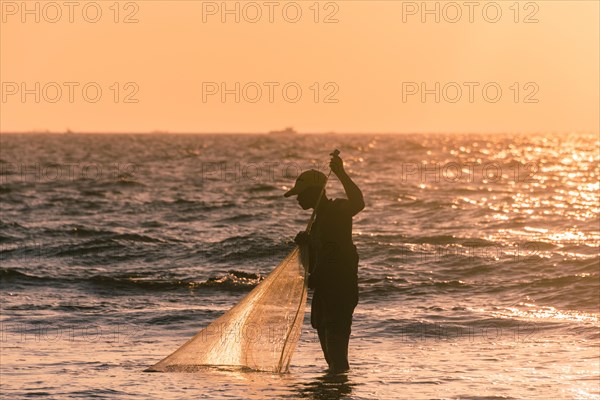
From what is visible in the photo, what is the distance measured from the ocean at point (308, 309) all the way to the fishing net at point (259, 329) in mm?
170

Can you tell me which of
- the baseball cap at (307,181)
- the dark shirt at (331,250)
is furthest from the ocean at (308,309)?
the baseball cap at (307,181)

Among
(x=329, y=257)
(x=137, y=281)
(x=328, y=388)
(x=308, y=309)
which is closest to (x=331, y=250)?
(x=329, y=257)

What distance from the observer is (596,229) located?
26.1m

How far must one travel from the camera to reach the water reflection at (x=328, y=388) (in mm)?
9578

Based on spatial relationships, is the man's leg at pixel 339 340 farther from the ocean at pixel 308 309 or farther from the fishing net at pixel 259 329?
the fishing net at pixel 259 329

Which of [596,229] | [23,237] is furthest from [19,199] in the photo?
[596,229]

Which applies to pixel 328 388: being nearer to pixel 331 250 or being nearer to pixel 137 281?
pixel 331 250

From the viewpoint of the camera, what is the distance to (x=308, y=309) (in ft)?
50.2

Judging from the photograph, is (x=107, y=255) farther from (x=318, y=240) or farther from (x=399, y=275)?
(x=318, y=240)

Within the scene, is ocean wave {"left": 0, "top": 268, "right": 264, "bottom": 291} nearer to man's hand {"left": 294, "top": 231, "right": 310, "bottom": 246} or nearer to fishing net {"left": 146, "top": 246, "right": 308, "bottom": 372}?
fishing net {"left": 146, "top": 246, "right": 308, "bottom": 372}

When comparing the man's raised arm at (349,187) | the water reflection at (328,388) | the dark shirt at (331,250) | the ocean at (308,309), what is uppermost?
the man's raised arm at (349,187)

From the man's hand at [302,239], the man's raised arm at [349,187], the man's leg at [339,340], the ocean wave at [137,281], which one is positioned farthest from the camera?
the ocean wave at [137,281]

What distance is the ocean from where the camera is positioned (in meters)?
10.3

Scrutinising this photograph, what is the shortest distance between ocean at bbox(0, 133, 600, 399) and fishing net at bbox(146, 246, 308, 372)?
17cm
